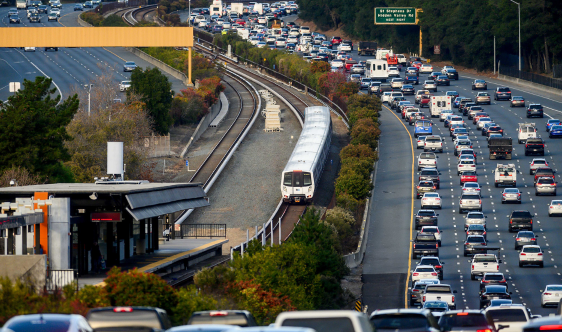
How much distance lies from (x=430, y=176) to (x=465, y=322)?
45896mm

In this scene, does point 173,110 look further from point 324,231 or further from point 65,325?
point 65,325

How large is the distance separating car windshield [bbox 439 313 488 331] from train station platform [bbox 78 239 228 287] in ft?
38.6

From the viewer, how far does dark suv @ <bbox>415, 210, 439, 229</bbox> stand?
5284cm

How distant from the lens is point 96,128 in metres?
61.5

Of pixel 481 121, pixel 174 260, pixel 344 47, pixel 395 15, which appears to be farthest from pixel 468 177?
pixel 344 47

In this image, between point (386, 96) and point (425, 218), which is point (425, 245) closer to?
point (425, 218)

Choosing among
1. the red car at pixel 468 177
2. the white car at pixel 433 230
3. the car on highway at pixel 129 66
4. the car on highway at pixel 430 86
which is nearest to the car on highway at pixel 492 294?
the white car at pixel 433 230

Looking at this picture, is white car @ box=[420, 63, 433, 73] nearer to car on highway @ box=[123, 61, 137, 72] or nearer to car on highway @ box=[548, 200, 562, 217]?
car on highway @ box=[123, 61, 137, 72]

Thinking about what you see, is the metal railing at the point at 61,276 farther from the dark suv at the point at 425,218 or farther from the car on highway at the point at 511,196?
the car on highway at the point at 511,196

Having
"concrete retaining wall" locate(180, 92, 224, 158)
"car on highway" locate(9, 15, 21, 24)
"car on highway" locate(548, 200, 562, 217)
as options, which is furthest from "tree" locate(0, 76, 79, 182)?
"car on highway" locate(9, 15, 21, 24)

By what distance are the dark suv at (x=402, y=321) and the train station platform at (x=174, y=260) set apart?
1280 centimetres

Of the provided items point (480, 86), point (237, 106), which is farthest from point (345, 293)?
point (480, 86)

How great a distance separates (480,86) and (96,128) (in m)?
57.1

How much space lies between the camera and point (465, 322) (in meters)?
16.5
